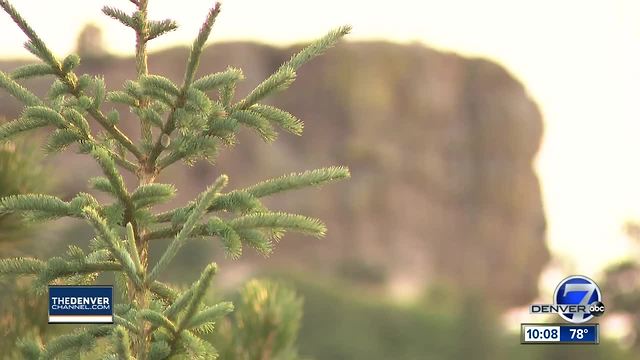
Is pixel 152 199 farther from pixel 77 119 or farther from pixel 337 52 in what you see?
pixel 337 52

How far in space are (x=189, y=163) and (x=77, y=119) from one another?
20.5 inches

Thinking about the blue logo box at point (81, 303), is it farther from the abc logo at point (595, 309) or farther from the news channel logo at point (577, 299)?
the abc logo at point (595, 309)

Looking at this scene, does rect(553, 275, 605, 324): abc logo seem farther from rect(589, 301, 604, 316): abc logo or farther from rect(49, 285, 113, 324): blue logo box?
rect(49, 285, 113, 324): blue logo box

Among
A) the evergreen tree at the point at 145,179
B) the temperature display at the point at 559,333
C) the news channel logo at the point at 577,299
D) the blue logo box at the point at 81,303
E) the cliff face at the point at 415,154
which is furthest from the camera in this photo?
the cliff face at the point at 415,154

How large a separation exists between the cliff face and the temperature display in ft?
135

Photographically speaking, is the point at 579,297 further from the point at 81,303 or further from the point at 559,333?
the point at 81,303

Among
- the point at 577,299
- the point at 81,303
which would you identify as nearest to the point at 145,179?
the point at 81,303

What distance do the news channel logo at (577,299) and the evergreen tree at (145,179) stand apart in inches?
197

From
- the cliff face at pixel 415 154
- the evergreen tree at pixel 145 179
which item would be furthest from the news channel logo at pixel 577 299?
the cliff face at pixel 415 154

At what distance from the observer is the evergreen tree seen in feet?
12.8

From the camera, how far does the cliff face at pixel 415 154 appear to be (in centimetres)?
5134

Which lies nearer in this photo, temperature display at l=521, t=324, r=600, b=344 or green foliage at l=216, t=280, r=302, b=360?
green foliage at l=216, t=280, r=302, b=360

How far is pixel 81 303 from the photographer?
15.5 feet

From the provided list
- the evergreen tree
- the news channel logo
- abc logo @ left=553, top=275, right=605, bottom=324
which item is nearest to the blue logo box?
the evergreen tree
